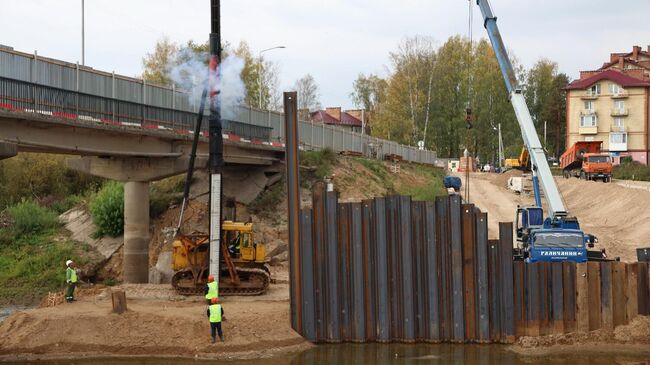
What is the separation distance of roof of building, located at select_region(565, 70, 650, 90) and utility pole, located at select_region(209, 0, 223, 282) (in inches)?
3311

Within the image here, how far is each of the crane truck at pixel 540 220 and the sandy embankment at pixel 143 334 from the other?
8.11 metres

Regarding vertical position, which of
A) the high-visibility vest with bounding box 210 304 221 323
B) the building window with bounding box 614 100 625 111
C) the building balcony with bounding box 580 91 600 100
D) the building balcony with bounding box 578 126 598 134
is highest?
the building balcony with bounding box 580 91 600 100

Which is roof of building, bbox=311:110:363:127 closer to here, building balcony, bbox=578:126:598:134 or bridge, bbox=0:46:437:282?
building balcony, bbox=578:126:598:134

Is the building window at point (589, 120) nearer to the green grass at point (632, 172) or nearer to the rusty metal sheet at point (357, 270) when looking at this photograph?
the green grass at point (632, 172)

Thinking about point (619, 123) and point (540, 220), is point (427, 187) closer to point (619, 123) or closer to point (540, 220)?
point (540, 220)

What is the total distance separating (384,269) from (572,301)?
4.97m

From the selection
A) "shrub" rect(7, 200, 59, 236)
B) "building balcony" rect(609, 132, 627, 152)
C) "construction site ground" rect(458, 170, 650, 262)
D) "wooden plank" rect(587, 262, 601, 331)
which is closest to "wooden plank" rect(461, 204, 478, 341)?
"wooden plank" rect(587, 262, 601, 331)

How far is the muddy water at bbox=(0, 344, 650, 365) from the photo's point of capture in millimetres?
21594

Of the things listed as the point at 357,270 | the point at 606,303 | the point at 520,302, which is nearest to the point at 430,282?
the point at 357,270

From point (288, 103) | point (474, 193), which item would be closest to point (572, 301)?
point (288, 103)

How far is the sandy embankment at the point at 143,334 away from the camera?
22562 millimetres

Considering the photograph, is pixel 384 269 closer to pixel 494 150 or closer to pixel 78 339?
pixel 78 339

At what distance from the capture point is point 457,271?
75.8 ft

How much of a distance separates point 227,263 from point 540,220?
1370cm
